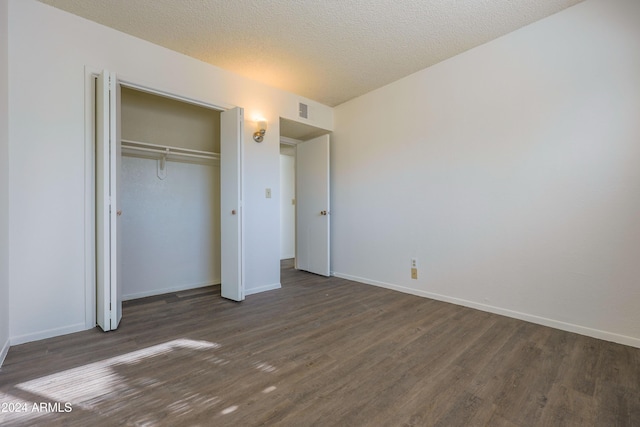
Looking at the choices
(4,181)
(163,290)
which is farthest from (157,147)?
(163,290)

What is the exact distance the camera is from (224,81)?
3123mm

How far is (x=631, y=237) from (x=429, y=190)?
157cm

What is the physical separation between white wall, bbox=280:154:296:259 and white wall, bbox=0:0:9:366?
4019 mm

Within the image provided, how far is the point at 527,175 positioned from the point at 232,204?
2857 millimetres

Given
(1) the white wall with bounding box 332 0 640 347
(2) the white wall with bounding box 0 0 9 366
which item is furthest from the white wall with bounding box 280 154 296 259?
(2) the white wall with bounding box 0 0 9 366

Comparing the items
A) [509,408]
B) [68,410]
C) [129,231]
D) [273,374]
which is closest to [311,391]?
[273,374]

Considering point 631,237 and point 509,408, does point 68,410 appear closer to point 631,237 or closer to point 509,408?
point 509,408

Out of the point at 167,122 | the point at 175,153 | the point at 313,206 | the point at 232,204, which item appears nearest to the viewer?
the point at 232,204

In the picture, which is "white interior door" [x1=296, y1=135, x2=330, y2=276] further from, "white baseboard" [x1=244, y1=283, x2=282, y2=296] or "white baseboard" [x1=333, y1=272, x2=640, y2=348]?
"white baseboard" [x1=333, y1=272, x2=640, y2=348]

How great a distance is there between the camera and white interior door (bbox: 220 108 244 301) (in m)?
2.97

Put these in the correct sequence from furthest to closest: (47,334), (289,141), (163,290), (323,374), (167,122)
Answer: (289,141) < (167,122) < (163,290) < (47,334) < (323,374)

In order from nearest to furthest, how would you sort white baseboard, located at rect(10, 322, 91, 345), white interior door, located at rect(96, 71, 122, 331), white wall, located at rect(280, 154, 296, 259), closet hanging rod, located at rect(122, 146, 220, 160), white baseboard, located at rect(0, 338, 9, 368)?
white baseboard, located at rect(0, 338, 9, 368) → white baseboard, located at rect(10, 322, 91, 345) → white interior door, located at rect(96, 71, 122, 331) → closet hanging rod, located at rect(122, 146, 220, 160) → white wall, located at rect(280, 154, 296, 259)

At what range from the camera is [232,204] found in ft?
9.98

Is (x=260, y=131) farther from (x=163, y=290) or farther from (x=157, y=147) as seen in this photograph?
(x=163, y=290)
